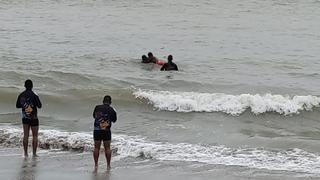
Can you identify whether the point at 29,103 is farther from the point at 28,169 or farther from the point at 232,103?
the point at 232,103

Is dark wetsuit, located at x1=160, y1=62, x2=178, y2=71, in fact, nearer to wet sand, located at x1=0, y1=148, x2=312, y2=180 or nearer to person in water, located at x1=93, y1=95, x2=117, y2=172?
wet sand, located at x1=0, y1=148, x2=312, y2=180

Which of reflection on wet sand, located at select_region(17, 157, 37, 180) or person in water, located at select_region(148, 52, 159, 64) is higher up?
person in water, located at select_region(148, 52, 159, 64)

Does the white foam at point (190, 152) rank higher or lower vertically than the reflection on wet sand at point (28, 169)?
higher

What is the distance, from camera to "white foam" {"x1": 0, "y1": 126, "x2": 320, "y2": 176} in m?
12.0

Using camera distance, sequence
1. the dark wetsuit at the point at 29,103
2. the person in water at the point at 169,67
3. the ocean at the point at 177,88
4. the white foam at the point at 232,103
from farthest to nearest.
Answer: the person in water at the point at 169,67
the white foam at the point at 232,103
the ocean at the point at 177,88
the dark wetsuit at the point at 29,103

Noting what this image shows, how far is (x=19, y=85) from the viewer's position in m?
21.2

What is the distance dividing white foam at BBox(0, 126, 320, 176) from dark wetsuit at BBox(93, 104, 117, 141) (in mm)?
1283

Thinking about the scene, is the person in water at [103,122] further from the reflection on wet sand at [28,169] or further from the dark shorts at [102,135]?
the reflection on wet sand at [28,169]

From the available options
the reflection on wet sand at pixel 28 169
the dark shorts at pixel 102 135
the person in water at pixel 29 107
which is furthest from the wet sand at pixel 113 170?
the dark shorts at pixel 102 135

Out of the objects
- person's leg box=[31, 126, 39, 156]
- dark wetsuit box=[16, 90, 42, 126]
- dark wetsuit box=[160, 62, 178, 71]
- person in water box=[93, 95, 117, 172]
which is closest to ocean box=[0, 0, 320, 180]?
person's leg box=[31, 126, 39, 156]

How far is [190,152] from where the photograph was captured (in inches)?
510

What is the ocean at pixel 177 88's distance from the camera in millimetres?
12633

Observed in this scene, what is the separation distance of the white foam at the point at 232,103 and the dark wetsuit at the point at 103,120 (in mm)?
6813

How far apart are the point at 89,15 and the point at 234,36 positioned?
1425 centimetres
